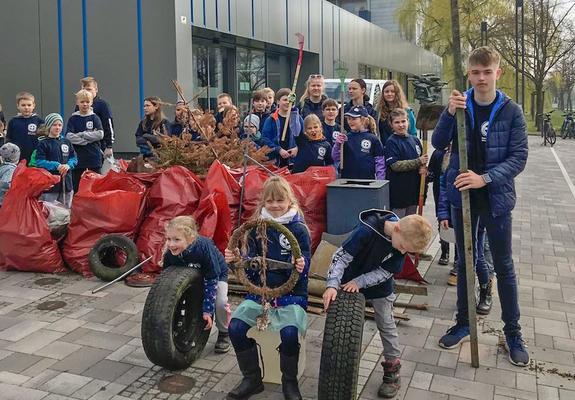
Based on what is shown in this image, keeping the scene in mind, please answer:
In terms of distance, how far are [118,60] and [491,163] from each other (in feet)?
34.0

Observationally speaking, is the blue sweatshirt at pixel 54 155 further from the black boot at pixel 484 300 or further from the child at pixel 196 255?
the black boot at pixel 484 300

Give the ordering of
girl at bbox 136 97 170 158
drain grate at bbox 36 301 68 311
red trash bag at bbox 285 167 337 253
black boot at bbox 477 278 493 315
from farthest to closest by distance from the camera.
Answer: girl at bbox 136 97 170 158 → red trash bag at bbox 285 167 337 253 → drain grate at bbox 36 301 68 311 → black boot at bbox 477 278 493 315

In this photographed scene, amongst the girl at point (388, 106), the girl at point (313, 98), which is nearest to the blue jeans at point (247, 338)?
the girl at point (388, 106)

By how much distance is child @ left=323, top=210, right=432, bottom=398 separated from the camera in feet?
11.4

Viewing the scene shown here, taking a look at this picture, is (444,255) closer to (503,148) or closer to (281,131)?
(281,131)

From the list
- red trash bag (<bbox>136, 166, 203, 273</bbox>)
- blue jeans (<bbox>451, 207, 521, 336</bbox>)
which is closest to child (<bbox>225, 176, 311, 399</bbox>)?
blue jeans (<bbox>451, 207, 521, 336</bbox>)

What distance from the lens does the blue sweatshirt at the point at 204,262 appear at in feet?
13.1

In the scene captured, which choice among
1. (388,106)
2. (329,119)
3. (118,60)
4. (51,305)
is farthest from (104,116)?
(118,60)

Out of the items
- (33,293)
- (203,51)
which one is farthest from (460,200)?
(203,51)

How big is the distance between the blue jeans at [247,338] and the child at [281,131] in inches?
145

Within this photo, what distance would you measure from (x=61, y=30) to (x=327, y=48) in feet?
37.4

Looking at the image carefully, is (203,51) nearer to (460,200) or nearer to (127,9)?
(127,9)

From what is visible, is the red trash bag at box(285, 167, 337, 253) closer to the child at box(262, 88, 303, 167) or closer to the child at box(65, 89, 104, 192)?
the child at box(262, 88, 303, 167)

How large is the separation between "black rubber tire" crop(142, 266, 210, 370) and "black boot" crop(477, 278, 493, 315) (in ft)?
7.79
